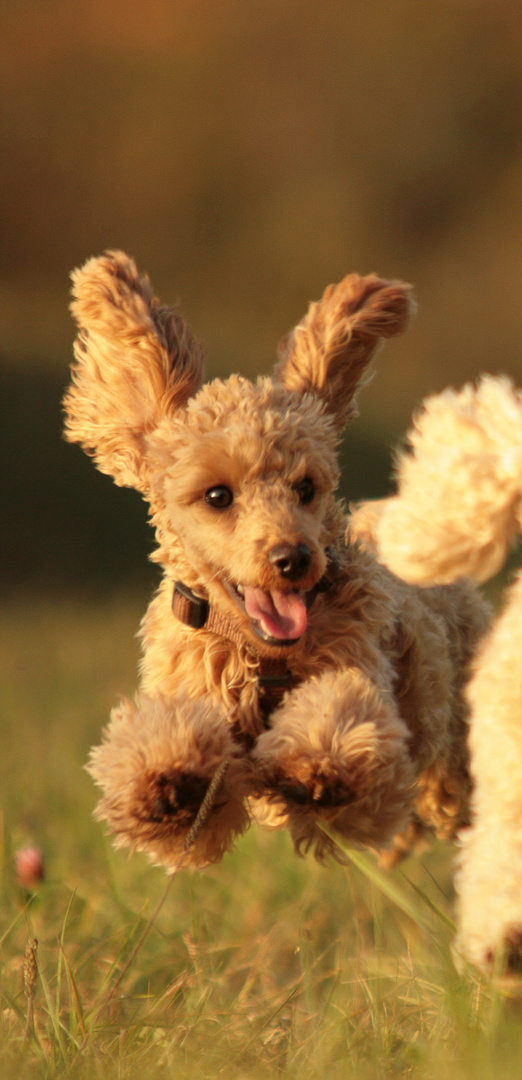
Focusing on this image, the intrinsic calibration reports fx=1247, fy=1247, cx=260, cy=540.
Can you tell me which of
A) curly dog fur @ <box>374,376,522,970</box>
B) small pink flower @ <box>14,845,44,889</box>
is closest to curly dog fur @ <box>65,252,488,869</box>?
curly dog fur @ <box>374,376,522,970</box>

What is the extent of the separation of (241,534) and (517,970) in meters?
0.92

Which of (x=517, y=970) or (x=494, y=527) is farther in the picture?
(x=494, y=527)

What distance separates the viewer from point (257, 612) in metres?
2.39

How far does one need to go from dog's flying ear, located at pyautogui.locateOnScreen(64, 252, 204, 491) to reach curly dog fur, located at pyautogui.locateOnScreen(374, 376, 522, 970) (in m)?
0.54

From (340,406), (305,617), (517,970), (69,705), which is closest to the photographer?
(517,970)

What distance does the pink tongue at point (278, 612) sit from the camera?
235 cm

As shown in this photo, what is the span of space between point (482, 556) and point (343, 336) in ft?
1.80

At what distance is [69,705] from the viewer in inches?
265

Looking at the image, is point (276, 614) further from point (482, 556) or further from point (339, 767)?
point (482, 556)

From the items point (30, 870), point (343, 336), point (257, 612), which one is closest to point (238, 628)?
point (257, 612)

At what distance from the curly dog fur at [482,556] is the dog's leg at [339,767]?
21 centimetres

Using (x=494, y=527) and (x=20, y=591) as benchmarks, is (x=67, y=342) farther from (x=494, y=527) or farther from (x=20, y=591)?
(x=494, y=527)

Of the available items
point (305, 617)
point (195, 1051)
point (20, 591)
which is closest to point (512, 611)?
point (305, 617)

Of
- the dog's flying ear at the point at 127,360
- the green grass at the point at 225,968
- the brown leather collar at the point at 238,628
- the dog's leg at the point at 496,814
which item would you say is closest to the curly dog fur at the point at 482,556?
the dog's leg at the point at 496,814
